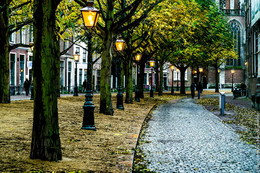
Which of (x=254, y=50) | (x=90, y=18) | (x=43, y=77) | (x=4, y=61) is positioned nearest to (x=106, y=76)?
(x=90, y=18)

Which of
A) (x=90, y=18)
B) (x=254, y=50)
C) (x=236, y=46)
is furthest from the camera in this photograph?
(x=236, y=46)

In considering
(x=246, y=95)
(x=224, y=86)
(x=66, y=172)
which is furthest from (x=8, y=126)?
(x=224, y=86)

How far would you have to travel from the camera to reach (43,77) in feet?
19.2

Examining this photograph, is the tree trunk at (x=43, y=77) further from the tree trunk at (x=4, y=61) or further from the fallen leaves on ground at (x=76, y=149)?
the tree trunk at (x=4, y=61)

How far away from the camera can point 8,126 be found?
9.55 m

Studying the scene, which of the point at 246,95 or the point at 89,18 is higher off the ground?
the point at 89,18

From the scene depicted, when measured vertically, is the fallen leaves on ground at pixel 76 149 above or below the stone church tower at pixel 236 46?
below

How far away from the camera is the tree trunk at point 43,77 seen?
5855 mm

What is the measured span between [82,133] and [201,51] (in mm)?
22848

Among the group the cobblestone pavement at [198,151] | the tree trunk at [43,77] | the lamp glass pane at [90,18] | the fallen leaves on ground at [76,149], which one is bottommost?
the cobblestone pavement at [198,151]

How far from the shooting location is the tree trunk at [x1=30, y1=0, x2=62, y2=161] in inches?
231

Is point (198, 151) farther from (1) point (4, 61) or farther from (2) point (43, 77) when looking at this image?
(1) point (4, 61)

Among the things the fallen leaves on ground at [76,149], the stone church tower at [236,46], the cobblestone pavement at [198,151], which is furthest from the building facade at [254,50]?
the stone church tower at [236,46]

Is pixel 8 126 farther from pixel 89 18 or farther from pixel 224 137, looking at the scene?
pixel 224 137
